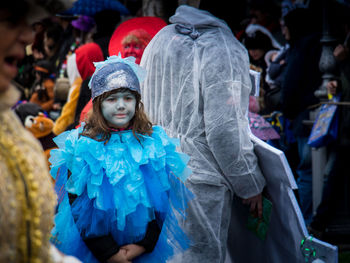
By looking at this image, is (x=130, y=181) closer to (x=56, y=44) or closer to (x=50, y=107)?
(x=50, y=107)

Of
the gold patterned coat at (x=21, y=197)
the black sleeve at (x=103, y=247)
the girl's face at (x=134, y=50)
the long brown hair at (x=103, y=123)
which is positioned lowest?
the black sleeve at (x=103, y=247)

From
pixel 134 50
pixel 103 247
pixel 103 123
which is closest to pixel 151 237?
pixel 103 247

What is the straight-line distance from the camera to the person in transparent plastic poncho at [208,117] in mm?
2992

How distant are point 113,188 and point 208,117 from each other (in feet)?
2.82

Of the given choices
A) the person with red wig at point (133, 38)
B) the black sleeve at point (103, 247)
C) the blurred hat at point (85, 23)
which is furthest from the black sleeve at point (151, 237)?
the blurred hat at point (85, 23)

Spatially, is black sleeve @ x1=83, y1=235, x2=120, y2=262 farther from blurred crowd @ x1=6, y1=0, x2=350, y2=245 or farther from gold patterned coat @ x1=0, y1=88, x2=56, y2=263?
blurred crowd @ x1=6, y1=0, x2=350, y2=245

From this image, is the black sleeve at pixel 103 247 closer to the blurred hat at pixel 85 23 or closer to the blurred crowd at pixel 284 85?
the blurred crowd at pixel 284 85

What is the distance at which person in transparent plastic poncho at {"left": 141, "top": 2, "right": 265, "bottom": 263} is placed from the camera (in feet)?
9.82

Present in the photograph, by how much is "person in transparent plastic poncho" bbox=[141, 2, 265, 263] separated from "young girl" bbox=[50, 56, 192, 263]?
429mm

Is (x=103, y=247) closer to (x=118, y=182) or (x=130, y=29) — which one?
(x=118, y=182)

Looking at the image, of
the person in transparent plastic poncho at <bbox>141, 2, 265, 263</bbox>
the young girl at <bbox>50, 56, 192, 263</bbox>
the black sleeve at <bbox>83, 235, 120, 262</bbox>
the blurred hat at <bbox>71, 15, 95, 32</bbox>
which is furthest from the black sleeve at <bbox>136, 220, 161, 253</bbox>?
the blurred hat at <bbox>71, 15, 95, 32</bbox>

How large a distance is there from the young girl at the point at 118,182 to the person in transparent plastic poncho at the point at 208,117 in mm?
429

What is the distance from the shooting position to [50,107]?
7.11 meters

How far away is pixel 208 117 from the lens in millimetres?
3000
